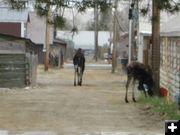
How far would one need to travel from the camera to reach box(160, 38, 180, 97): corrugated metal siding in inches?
831

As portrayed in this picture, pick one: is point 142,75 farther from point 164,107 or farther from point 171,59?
point 164,107

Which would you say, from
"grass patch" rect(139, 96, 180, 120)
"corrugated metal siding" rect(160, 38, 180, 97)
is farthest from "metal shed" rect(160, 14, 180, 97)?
"grass patch" rect(139, 96, 180, 120)

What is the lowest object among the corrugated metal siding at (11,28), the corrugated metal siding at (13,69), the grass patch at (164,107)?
the grass patch at (164,107)

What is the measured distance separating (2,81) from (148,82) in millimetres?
9326

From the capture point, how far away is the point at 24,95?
23.5 metres

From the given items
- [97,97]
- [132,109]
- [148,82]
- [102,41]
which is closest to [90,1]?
[132,109]

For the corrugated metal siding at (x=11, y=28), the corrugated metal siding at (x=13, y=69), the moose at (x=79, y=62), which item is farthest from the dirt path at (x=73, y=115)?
the corrugated metal siding at (x=11, y=28)

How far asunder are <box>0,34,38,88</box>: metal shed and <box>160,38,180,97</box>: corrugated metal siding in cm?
654

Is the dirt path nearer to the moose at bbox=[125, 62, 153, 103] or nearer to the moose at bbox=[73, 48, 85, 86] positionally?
the moose at bbox=[125, 62, 153, 103]

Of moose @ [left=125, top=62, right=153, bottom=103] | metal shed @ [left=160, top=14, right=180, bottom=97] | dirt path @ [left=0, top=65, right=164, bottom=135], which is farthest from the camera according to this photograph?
metal shed @ [left=160, top=14, right=180, bottom=97]

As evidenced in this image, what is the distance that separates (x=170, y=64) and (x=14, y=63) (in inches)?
316

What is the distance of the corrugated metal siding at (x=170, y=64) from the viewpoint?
2111 centimetres

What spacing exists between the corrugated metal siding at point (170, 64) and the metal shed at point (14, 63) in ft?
21.4

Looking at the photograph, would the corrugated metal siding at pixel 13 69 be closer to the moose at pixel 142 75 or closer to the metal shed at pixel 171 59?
the metal shed at pixel 171 59
